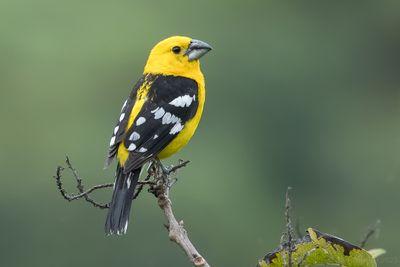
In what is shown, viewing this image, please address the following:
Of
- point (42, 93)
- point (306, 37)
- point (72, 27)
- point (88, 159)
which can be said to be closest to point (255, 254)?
point (88, 159)

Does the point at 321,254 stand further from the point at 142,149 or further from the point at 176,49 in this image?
the point at 176,49

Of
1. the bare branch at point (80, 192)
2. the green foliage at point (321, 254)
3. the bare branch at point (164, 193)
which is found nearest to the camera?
the green foliage at point (321, 254)

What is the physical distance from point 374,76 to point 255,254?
1607cm

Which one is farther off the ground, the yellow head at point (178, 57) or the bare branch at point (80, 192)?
the yellow head at point (178, 57)

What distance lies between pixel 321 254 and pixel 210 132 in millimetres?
24087

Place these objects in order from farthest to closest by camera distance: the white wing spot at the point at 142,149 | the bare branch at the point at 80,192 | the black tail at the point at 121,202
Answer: the white wing spot at the point at 142,149 < the black tail at the point at 121,202 < the bare branch at the point at 80,192

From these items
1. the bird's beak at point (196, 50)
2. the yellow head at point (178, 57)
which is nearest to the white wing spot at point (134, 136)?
the yellow head at point (178, 57)

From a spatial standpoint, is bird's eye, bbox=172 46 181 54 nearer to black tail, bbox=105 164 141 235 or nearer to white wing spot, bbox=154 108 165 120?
white wing spot, bbox=154 108 165 120

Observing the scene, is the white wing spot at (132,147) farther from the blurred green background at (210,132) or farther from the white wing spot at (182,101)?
the blurred green background at (210,132)

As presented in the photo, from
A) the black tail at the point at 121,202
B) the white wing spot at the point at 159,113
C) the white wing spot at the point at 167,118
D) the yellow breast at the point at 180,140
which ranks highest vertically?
the white wing spot at the point at 159,113

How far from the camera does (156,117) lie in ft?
20.9

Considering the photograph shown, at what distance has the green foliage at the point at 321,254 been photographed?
3.92 meters

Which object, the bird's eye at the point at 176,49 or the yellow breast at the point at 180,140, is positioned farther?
the bird's eye at the point at 176,49

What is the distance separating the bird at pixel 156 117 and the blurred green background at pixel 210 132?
14114 mm
